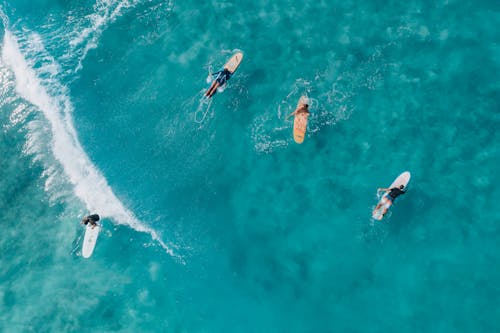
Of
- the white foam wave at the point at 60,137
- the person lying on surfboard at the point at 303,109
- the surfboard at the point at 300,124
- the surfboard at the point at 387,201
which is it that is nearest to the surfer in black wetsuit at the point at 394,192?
the surfboard at the point at 387,201

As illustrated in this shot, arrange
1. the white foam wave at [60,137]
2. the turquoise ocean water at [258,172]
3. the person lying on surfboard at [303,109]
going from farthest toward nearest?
1. the white foam wave at [60,137]
2. the person lying on surfboard at [303,109]
3. the turquoise ocean water at [258,172]

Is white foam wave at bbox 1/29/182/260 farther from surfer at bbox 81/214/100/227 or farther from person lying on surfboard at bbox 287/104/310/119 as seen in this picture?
person lying on surfboard at bbox 287/104/310/119

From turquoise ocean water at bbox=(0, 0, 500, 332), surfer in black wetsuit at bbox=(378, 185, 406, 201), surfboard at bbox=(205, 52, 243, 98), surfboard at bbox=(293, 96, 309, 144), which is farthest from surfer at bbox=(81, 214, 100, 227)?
surfer in black wetsuit at bbox=(378, 185, 406, 201)

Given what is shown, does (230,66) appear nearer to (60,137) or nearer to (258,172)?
(258,172)

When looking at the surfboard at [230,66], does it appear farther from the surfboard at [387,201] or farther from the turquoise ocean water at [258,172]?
the surfboard at [387,201]

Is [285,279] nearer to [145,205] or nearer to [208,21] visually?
[145,205]

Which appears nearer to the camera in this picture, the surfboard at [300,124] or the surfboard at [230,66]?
the surfboard at [300,124]

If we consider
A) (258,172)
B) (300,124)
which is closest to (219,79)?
(300,124)

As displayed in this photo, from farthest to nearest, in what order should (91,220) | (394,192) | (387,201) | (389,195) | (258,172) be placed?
(258,172) → (91,220) → (387,201) → (389,195) → (394,192)
